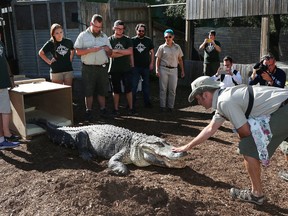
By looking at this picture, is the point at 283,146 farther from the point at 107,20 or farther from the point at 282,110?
the point at 107,20

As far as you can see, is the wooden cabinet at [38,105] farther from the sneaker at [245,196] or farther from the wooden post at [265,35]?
the wooden post at [265,35]

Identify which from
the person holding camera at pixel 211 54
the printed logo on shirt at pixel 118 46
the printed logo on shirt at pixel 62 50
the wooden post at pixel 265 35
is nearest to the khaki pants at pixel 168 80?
the printed logo on shirt at pixel 118 46

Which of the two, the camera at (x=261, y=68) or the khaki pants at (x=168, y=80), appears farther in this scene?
the khaki pants at (x=168, y=80)

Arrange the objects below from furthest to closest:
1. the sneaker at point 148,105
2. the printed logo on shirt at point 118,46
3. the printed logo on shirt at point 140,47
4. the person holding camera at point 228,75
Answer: the sneaker at point 148,105
the printed logo on shirt at point 140,47
the printed logo on shirt at point 118,46
the person holding camera at point 228,75

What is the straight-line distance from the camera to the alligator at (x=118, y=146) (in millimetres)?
3947

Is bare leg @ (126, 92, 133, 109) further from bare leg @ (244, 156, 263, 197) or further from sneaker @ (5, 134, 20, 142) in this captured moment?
bare leg @ (244, 156, 263, 197)

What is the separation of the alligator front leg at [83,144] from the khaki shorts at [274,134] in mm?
2247

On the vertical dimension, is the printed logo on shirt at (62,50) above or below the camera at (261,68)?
above

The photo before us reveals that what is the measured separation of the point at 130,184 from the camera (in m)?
3.34

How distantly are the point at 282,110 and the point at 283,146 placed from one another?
4.09 ft

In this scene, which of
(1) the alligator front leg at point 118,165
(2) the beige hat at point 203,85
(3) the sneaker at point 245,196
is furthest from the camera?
(1) the alligator front leg at point 118,165

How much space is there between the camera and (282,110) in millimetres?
2998

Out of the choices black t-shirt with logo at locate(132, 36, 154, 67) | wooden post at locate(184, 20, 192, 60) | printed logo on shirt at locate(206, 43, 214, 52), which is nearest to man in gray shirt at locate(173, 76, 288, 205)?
black t-shirt with logo at locate(132, 36, 154, 67)

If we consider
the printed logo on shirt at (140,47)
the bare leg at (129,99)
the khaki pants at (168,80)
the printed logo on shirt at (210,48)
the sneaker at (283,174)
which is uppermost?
the printed logo on shirt at (140,47)
